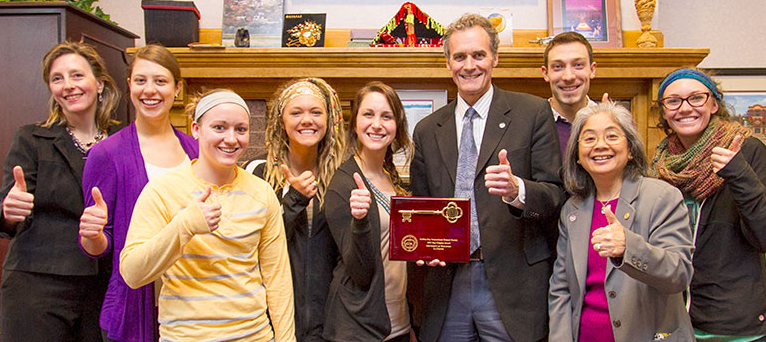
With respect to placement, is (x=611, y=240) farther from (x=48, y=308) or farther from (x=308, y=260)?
(x=48, y=308)

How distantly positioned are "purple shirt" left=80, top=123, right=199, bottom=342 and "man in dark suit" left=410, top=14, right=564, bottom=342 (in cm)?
100

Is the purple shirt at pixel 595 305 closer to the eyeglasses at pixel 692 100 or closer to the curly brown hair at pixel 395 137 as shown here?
the eyeglasses at pixel 692 100

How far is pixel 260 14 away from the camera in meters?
3.54

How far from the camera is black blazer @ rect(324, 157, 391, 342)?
1.84m

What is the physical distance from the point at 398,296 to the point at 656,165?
116 cm

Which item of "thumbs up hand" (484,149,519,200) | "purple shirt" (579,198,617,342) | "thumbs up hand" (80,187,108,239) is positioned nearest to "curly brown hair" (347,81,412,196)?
"thumbs up hand" (484,149,519,200)

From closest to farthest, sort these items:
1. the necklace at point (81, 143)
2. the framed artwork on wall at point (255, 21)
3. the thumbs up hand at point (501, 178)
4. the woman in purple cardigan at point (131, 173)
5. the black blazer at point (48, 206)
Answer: the thumbs up hand at point (501, 178)
the woman in purple cardigan at point (131, 173)
the black blazer at point (48, 206)
the necklace at point (81, 143)
the framed artwork on wall at point (255, 21)

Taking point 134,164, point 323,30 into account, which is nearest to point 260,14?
point 323,30

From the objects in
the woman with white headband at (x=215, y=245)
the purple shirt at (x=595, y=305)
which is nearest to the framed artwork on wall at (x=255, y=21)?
the woman with white headband at (x=215, y=245)

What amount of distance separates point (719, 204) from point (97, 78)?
8.28ft

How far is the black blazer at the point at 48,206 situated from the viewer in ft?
6.87

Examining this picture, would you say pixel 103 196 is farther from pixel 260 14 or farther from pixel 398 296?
pixel 260 14

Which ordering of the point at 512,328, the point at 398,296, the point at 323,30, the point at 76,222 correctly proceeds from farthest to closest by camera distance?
the point at 323,30 < the point at 76,222 < the point at 398,296 < the point at 512,328

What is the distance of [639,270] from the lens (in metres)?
1.60
